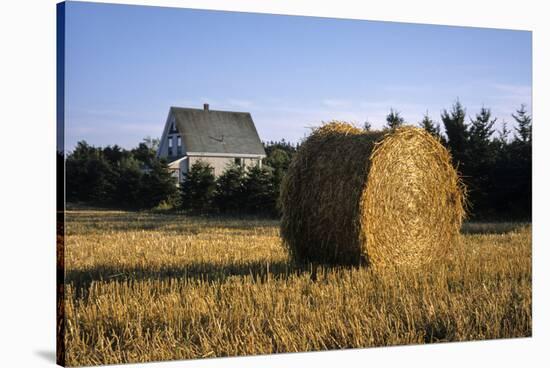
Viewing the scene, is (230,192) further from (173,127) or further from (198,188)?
(173,127)

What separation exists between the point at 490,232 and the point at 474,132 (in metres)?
1.97

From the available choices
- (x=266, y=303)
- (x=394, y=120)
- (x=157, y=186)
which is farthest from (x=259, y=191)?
(x=266, y=303)

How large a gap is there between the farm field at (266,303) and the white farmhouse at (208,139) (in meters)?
1.50

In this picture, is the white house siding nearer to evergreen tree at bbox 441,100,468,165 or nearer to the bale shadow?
the bale shadow

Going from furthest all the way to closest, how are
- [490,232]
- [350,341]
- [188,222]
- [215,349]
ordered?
[188,222]
[490,232]
[350,341]
[215,349]

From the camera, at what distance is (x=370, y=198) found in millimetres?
8070

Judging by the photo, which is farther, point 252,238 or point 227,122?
point 252,238

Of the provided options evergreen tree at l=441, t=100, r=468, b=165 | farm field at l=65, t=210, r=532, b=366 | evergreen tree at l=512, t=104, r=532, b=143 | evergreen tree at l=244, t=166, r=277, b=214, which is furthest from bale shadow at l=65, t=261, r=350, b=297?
evergreen tree at l=441, t=100, r=468, b=165

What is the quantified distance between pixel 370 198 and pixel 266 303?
1834 millimetres

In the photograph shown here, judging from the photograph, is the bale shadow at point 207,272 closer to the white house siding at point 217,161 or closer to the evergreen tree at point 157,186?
the white house siding at point 217,161

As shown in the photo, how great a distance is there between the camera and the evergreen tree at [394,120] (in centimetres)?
857

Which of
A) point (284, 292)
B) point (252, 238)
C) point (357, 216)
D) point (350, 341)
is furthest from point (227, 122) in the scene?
point (350, 341)

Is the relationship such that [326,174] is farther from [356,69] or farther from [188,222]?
[188,222]
